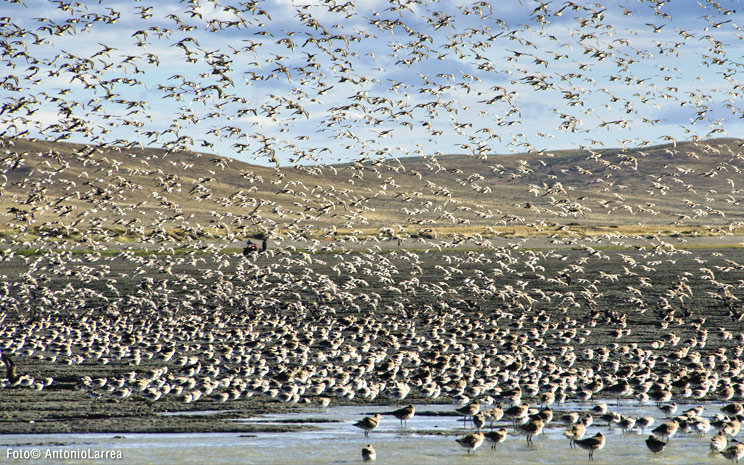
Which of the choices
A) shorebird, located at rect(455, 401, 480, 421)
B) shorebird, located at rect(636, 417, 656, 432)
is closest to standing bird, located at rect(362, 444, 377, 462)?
shorebird, located at rect(455, 401, 480, 421)

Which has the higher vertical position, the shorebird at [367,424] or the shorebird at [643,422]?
the shorebird at [643,422]

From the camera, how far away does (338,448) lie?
14.0m

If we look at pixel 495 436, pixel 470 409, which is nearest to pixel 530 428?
pixel 495 436

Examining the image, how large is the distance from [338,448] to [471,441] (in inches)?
87.6

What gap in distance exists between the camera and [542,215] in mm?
155375

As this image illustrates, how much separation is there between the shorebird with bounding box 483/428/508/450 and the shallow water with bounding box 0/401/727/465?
128mm

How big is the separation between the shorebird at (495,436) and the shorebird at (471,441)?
0.51 metres

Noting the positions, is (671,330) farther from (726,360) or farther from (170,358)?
(170,358)

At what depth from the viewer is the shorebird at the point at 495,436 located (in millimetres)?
14320

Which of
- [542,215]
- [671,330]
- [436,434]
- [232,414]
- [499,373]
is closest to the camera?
[436,434]

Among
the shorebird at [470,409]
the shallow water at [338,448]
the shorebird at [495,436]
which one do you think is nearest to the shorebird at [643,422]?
the shallow water at [338,448]

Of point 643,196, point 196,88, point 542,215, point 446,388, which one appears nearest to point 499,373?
point 446,388

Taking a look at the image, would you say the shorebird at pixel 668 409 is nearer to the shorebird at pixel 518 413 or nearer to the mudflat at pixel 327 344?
the mudflat at pixel 327 344

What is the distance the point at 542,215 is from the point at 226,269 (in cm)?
11135
